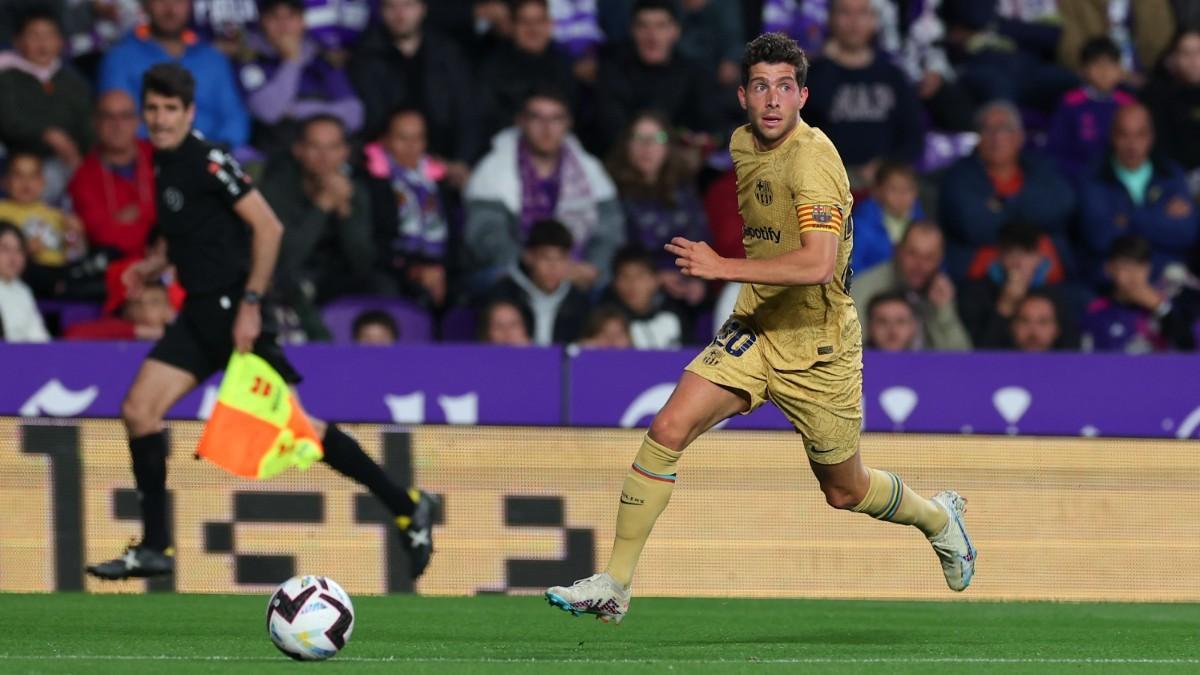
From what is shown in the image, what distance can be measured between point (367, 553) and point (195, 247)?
5.90 feet

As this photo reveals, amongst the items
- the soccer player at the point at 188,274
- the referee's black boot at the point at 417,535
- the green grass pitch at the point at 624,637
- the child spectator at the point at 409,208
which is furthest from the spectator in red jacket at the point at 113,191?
the referee's black boot at the point at 417,535

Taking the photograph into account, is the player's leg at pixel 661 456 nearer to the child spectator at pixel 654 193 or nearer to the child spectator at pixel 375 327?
the child spectator at pixel 375 327

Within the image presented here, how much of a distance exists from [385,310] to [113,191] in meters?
1.73

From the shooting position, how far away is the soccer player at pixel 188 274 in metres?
8.48

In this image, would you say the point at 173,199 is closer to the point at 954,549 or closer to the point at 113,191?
the point at 954,549

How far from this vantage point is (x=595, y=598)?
22.8 ft

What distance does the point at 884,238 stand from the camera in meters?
12.5

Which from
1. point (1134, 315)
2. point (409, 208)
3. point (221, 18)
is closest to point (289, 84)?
point (221, 18)

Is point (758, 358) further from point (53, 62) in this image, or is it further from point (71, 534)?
point (53, 62)

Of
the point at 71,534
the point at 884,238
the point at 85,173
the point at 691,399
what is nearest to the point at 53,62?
the point at 85,173

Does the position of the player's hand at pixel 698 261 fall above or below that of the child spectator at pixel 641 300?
above

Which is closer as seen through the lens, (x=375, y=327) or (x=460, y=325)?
(x=375, y=327)

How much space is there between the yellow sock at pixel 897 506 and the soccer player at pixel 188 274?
104 inches

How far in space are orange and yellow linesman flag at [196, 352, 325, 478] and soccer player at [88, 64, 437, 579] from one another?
0.10 metres
